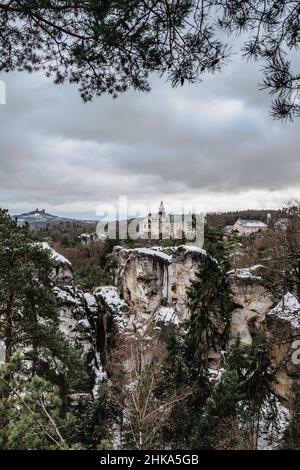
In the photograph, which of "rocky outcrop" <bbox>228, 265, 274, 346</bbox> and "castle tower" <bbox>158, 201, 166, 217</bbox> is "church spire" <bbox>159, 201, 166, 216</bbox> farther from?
"rocky outcrop" <bbox>228, 265, 274, 346</bbox>

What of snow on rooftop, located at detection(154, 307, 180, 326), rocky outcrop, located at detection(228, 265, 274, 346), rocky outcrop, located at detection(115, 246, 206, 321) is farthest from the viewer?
A: rocky outcrop, located at detection(115, 246, 206, 321)

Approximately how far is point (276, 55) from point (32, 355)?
33.2 feet

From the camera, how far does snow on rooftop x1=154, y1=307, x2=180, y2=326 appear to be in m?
27.5

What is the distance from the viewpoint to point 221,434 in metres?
15.0

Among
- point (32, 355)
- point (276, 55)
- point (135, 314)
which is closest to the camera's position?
point (276, 55)

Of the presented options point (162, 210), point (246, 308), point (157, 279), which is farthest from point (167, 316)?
point (162, 210)

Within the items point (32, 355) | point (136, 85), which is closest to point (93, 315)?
point (32, 355)

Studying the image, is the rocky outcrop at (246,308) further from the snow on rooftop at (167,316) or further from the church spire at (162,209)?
the church spire at (162,209)

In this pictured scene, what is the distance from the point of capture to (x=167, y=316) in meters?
28.1

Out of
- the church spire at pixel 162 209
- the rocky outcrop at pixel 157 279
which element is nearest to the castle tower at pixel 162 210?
the church spire at pixel 162 209

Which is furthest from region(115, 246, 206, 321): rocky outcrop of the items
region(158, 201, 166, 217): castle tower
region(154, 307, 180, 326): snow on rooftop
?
region(158, 201, 166, 217): castle tower
